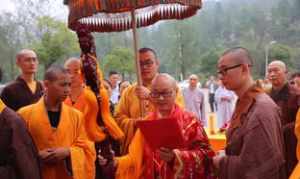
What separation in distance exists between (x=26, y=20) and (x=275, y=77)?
21318 millimetres

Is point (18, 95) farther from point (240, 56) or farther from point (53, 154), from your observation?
point (240, 56)

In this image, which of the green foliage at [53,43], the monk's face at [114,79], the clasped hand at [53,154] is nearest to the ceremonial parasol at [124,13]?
the clasped hand at [53,154]

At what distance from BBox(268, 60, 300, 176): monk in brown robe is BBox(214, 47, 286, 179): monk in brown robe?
1.69 metres

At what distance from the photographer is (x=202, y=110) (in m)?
11.0

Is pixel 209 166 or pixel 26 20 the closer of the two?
pixel 209 166

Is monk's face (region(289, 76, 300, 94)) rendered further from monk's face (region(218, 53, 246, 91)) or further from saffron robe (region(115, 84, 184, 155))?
monk's face (region(218, 53, 246, 91))

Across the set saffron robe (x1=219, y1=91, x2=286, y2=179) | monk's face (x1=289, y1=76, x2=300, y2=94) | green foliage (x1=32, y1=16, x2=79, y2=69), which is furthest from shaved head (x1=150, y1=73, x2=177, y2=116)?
green foliage (x1=32, y1=16, x2=79, y2=69)

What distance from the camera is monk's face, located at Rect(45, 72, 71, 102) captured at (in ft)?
10.7

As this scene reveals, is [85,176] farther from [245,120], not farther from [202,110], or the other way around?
[202,110]

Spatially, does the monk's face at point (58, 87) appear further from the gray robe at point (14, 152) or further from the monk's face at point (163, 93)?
the monk's face at point (163, 93)

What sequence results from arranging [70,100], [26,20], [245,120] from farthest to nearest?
1. [26,20]
2. [70,100]
3. [245,120]

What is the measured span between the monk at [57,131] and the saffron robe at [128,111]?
63cm

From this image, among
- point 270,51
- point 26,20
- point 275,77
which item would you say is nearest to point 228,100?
point 275,77

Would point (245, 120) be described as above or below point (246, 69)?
below
